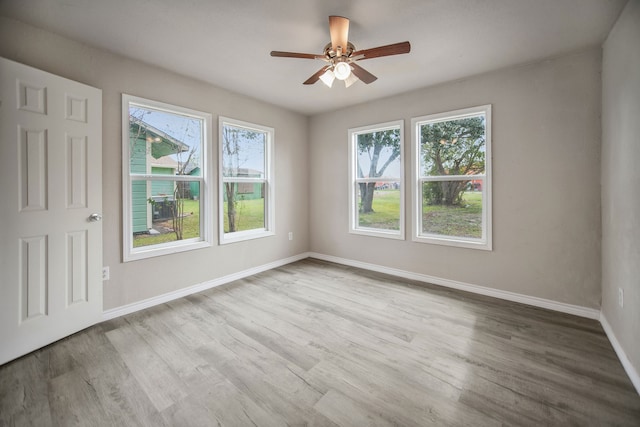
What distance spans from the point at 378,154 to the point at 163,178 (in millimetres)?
2930

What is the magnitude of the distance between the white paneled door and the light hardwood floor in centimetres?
25

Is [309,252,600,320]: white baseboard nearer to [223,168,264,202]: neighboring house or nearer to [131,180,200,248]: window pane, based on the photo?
[223,168,264,202]: neighboring house

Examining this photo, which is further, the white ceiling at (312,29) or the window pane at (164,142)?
the window pane at (164,142)

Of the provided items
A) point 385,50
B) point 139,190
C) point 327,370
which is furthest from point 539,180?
point 139,190

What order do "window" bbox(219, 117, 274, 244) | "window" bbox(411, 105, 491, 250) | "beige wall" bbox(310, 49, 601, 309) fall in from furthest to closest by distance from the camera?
"window" bbox(219, 117, 274, 244), "window" bbox(411, 105, 491, 250), "beige wall" bbox(310, 49, 601, 309)

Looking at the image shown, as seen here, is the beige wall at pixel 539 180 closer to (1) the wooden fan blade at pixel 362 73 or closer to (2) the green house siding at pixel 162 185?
(1) the wooden fan blade at pixel 362 73

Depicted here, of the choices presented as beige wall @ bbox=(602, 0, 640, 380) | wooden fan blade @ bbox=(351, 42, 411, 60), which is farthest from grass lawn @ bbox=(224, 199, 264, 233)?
beige wall @ bbox=(602, 0, 640, 380)

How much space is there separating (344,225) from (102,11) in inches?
143

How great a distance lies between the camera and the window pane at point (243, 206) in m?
3.78

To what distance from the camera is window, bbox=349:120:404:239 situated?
153 inches

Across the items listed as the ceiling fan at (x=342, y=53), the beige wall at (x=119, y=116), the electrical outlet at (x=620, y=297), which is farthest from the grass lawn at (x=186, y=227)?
the electrical outlet at (x=620, y=297)

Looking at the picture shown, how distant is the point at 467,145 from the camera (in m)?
3.30

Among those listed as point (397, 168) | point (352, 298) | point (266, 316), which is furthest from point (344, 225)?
point (266, 316)

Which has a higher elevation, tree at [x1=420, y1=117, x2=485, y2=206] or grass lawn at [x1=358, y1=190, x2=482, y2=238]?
tree at [x1=420, y1=117, x2=485, y2=206]
